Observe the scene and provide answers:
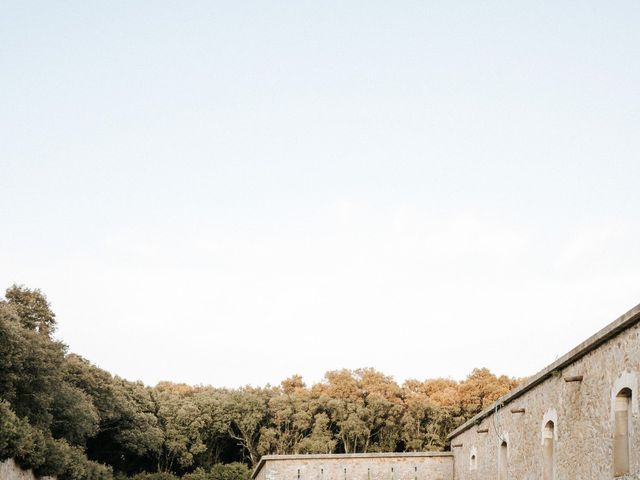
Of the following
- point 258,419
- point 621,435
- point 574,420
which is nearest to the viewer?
point 621,435

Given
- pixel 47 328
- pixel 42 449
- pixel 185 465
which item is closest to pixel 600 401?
pixel 42 449

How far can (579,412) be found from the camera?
38.4 feet

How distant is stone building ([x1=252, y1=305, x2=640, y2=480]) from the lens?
973 cm

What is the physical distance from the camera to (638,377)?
923 centimetres

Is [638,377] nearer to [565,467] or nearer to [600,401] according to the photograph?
[600,401]

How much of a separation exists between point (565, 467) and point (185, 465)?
3960 cm

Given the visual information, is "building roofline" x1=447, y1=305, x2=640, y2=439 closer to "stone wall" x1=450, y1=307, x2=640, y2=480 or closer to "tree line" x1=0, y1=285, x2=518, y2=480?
"stone wall" x1=450, y1=307, x2=640, y2=480

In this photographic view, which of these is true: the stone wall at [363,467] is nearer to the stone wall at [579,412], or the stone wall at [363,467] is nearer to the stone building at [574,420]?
the stone building at [574,420]

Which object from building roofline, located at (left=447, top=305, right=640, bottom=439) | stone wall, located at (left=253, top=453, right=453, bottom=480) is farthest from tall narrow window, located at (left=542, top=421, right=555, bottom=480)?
stone wall, located at (left=253, top=453, right=453, bottom=480)

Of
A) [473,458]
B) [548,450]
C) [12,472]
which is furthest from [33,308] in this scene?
[548,450]

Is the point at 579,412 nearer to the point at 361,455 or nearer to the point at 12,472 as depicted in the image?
the point at 361,455

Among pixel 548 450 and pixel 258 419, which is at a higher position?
pixel 258 419

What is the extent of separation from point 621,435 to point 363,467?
2008 cm

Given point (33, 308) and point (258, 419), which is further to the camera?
point (258, 419)
